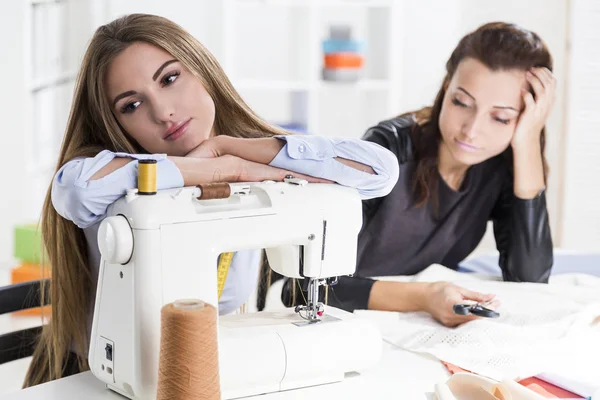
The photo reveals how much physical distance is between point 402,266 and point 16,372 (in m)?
1.67

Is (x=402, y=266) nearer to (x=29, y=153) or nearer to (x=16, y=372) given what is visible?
(x=16, y=372)

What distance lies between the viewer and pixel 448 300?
166 centimetres

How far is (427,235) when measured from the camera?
87.8 inches

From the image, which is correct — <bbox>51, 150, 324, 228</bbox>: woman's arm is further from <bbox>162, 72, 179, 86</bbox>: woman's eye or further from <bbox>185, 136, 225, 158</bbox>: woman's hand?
<bbox>162, 72, 179, 86</bbox>: woman's eye

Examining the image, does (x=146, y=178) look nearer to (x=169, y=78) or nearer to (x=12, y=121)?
(x=169, y=78)

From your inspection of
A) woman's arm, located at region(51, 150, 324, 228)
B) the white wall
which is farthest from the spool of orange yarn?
the white wall

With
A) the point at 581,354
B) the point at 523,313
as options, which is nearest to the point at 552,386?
the point at 581,354

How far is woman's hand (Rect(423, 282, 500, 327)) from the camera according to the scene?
5.44ft

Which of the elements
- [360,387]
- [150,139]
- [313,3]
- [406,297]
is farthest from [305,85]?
[360,387]

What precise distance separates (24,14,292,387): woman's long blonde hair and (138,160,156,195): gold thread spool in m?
0.33

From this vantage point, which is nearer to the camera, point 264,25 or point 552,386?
point 552,386

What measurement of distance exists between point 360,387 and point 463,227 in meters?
1.00

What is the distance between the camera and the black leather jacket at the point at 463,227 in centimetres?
215

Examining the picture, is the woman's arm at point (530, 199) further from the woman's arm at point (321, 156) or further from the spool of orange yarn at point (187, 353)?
the spool of orange yarn at point (187, 353)
